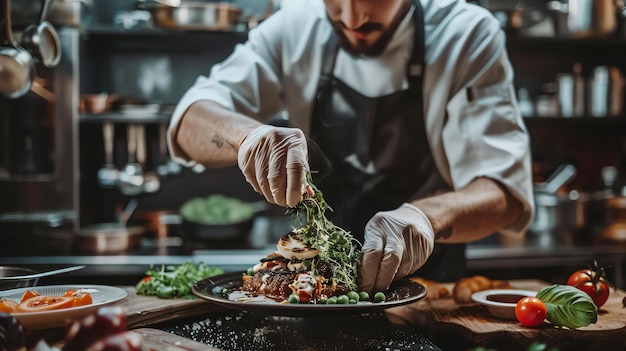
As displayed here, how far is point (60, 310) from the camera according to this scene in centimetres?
150

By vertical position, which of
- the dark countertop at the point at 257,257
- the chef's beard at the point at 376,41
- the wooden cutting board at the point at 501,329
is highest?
the chef's beard at the point at 376,41

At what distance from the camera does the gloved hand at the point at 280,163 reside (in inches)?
70.4

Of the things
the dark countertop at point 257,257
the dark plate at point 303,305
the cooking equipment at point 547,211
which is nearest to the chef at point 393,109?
the dark plate at point 303,305

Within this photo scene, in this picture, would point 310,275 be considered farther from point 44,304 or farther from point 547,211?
point 547,211

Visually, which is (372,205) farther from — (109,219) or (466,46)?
(109,219)

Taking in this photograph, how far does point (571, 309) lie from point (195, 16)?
3.10m

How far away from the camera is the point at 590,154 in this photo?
502cm

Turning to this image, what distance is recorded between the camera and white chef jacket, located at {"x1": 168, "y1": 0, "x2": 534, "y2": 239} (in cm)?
252

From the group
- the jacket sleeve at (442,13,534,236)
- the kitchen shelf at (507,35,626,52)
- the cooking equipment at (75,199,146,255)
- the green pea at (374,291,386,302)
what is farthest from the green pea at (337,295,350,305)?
the kitchen shelf at (507,35,626,52)

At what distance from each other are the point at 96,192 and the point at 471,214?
3049 mm

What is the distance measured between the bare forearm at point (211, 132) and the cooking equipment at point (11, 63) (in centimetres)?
67

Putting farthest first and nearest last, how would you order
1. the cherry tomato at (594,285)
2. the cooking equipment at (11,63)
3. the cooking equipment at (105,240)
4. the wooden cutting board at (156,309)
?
the cooking equipment at (105,240) → the cooking equipment at (11,63) → the cherry tomato at (594,285) → the wooden cutting board at (156,309)

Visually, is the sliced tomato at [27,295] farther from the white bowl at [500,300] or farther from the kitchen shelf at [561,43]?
the kitchen shelf at [561,43]

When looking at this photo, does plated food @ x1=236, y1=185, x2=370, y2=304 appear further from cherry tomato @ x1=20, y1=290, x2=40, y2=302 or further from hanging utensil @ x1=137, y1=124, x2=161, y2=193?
hanging utensil @ x1=137, y1=124, x2=161, y2=193
